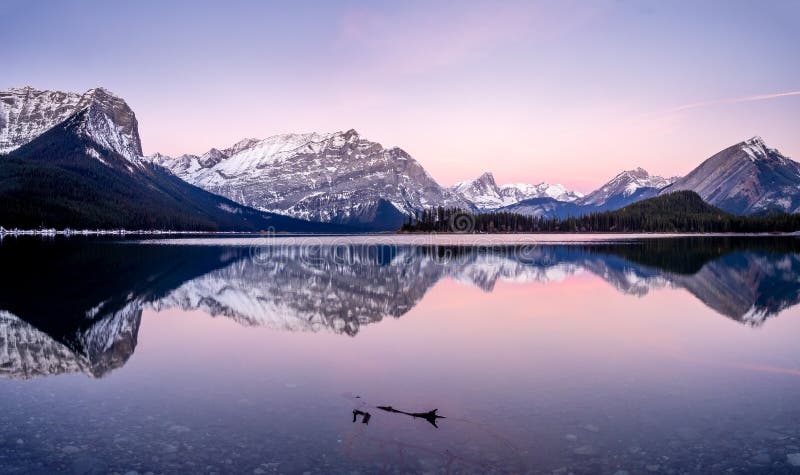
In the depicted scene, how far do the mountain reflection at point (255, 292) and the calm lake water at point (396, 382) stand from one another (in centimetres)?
26

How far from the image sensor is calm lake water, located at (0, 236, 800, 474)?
1209cm

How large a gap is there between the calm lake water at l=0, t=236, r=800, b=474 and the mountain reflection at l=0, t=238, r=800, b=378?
255 mm

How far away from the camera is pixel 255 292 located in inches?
1619

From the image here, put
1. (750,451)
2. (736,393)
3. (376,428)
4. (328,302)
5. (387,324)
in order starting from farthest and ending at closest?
(328,302) < (387,324) < (736,393) < (376,428) < (750,451)

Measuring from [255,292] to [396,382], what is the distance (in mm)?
25580

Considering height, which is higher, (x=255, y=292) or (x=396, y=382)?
(x=255, y=292)

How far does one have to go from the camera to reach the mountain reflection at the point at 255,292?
23.5 m

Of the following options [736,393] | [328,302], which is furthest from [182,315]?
[736,393]

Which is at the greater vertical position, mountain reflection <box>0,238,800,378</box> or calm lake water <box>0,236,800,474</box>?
mountain reflection <box>0,238,800,378</box>

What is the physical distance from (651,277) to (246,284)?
3773 cm

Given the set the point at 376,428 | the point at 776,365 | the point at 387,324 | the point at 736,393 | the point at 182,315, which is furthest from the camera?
the point at 182,315

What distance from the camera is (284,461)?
459 inches

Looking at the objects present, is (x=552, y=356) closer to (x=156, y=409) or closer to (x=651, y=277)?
(x=156, y=409)

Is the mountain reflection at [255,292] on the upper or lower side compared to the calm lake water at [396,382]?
upper
